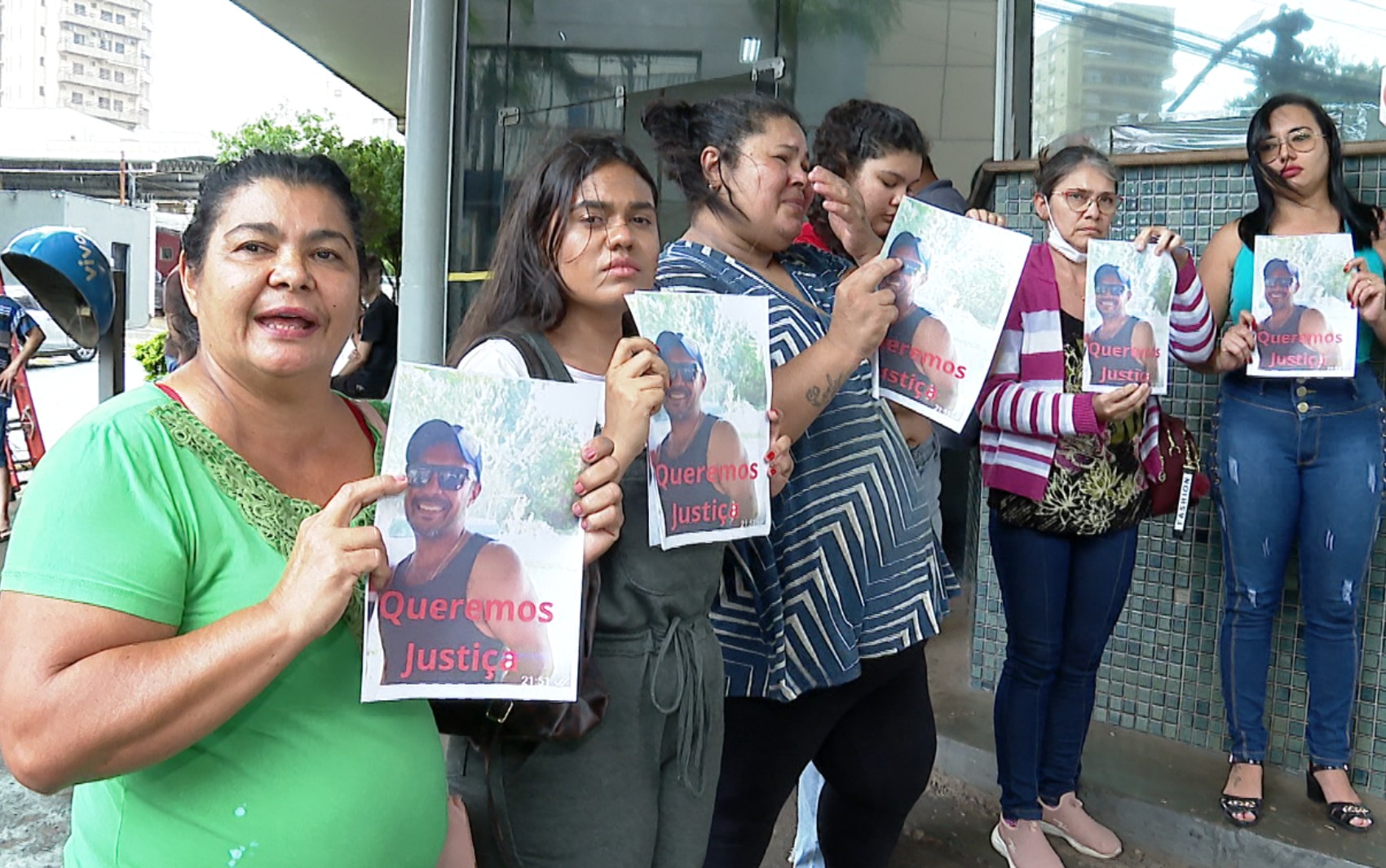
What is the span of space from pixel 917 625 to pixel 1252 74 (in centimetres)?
325

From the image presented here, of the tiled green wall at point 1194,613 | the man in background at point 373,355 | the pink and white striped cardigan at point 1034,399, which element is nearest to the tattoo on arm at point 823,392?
the pink and white striped cardigan at point 1034,399

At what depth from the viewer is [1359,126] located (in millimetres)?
3764

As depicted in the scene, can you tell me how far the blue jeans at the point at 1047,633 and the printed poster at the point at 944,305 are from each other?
3.05ft

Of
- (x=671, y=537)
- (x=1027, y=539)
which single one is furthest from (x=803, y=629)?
(x=1027, y=539)

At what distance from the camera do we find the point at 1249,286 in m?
2.87

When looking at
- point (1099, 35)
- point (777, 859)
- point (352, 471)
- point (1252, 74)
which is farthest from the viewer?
point (1099, 35)

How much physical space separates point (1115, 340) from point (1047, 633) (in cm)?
76

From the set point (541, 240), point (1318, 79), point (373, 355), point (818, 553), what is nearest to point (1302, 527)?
point (818, 553)

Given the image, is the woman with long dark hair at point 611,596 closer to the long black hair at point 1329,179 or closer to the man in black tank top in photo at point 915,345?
the man in black tank top in photo at point 915,345

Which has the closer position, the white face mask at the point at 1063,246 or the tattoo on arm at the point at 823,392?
the tattoo on arm at the point at 823,392

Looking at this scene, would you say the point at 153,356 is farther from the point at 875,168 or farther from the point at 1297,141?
the point at 1297,141

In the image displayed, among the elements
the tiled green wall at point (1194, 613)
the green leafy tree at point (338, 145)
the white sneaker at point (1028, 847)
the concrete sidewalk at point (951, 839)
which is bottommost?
the concrete sidewalk at point (951, 839)

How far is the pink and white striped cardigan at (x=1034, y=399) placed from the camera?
244cm

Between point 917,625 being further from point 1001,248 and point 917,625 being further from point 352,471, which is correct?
point 352,471
